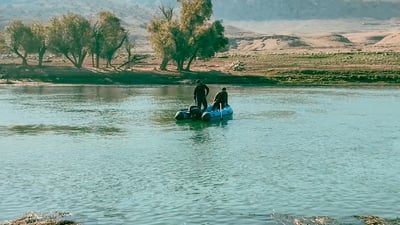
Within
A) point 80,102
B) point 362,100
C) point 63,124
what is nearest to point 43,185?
point 63,124

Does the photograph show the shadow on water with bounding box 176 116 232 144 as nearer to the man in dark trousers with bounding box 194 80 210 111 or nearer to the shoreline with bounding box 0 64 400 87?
the man in dark trousers with bounding box 194 80 210 111

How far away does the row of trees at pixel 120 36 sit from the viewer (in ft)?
395

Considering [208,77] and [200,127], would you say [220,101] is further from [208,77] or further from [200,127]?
[208,77]

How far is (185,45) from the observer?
395 ft

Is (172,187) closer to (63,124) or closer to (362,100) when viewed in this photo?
(63,124)

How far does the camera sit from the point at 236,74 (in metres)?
118

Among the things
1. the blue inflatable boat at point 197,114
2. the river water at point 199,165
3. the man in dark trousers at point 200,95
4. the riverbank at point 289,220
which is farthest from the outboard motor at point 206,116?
the riverbank at point 289,220

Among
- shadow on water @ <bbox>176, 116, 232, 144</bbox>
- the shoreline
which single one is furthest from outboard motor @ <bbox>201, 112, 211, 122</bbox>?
the shoreline

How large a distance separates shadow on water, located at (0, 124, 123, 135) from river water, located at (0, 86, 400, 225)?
75 mm

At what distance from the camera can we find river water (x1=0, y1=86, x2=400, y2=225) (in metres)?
23.9

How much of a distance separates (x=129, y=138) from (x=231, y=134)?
7137 millimetres

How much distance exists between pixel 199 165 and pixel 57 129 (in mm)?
19501

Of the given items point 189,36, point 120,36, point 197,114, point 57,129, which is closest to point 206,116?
point 197,114

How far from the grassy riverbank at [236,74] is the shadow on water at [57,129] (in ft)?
205
